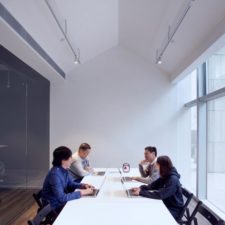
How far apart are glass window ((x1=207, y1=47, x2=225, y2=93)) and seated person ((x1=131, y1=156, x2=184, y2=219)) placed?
1673 millimetres

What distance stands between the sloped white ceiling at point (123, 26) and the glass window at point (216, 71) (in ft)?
1.22

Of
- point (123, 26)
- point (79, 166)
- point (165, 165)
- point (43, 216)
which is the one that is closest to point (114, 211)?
point (43, 216)

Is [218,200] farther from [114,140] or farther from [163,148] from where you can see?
[114,140]

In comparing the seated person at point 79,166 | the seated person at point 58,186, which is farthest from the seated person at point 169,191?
the seated person at point 79,166

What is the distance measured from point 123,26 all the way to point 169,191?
3102 millimetres

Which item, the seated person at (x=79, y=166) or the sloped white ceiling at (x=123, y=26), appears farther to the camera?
the seated person at (x=79, y=166)

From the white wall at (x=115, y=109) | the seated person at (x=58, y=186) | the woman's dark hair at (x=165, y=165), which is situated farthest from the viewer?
the white wall at (x=115, y=109)

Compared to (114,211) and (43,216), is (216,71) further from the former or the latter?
(43,216)

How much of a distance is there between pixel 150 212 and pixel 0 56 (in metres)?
2.43

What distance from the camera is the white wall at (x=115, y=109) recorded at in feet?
18.8

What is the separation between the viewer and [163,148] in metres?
5.71

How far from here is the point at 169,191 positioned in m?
2.56

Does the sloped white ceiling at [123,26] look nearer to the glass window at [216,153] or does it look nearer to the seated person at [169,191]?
the glass window at [216,153]

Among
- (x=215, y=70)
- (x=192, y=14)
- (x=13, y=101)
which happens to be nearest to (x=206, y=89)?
(x=215, y=70)
